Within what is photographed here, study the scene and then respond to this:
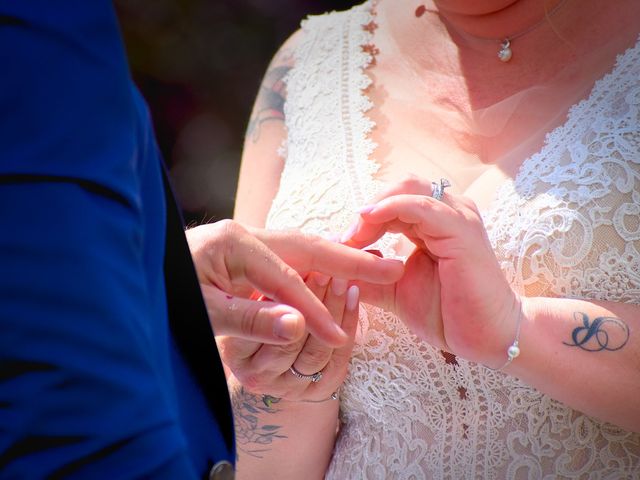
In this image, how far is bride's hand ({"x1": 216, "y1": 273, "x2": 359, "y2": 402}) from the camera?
99 centimetres

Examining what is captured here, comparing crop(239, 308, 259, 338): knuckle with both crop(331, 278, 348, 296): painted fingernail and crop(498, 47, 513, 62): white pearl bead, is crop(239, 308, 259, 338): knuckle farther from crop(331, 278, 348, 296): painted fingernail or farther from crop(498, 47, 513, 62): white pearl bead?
crop(498, 47, 513, 62): white pearl bead

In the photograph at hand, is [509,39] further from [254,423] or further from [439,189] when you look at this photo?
[254,423]

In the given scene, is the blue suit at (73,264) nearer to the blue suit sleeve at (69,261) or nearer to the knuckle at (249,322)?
the blue suit sleeve at (69,261)

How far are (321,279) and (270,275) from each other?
164 mm

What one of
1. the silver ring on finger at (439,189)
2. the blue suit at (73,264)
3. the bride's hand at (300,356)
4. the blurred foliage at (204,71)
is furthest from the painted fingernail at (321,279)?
the blurred foliage at (204,71)

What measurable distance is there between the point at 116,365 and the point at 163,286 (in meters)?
0.08

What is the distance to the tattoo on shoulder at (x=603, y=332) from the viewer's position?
3.15 ft

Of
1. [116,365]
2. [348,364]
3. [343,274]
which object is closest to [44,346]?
[116,365]

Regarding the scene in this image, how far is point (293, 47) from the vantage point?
156cm

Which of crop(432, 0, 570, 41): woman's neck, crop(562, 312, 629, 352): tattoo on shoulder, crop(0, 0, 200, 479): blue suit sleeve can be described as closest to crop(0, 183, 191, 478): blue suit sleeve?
crop(0, 0, 200, 479): blue suit sleeve

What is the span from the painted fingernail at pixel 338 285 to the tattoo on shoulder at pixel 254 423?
0.91ft

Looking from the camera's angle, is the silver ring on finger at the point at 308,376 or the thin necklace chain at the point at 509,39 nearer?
the silver ring on finger at the point at 308,376

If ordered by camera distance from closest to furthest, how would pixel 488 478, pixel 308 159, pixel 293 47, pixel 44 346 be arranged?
pixel 44 346 < pixel 488 478 < pixel 308 159 < pixel 293 47

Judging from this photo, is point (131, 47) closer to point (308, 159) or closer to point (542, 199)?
point (308, 159)
